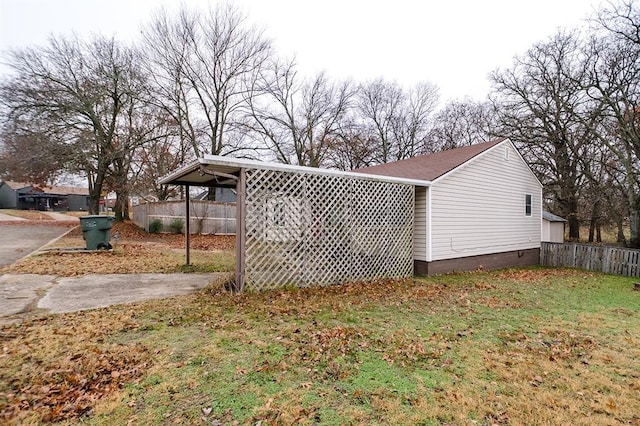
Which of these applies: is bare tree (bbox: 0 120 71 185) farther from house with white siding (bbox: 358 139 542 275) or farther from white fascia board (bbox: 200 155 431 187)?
house with white siding (bbox: 358 139 542 275)

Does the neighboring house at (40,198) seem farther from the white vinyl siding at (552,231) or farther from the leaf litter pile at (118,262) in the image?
the white vinyl siding at (552,231)

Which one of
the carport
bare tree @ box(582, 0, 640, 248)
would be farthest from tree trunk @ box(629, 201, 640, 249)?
the carport

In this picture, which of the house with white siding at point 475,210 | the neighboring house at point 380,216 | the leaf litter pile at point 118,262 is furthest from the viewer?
the house with white siding at point 475,210

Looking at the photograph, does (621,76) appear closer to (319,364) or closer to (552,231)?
(552,231)

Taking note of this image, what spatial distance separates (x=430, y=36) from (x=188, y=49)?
12691mm

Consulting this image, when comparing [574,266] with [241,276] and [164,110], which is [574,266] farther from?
→ [164,110]

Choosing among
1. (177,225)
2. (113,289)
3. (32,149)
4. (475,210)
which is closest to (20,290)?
(113,289)

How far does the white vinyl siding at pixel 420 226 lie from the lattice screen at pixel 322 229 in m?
0.43

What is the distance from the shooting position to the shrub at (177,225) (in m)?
16.8

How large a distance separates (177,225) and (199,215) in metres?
1.23

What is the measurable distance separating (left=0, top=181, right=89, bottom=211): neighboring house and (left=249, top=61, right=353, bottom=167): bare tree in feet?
108

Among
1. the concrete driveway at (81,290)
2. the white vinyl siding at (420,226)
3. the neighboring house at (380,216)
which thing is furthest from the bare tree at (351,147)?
the concrete driveway at (81,290)

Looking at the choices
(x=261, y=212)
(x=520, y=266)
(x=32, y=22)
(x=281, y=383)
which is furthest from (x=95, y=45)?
(x=520, y=266)

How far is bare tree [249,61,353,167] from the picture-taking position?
2088cm
